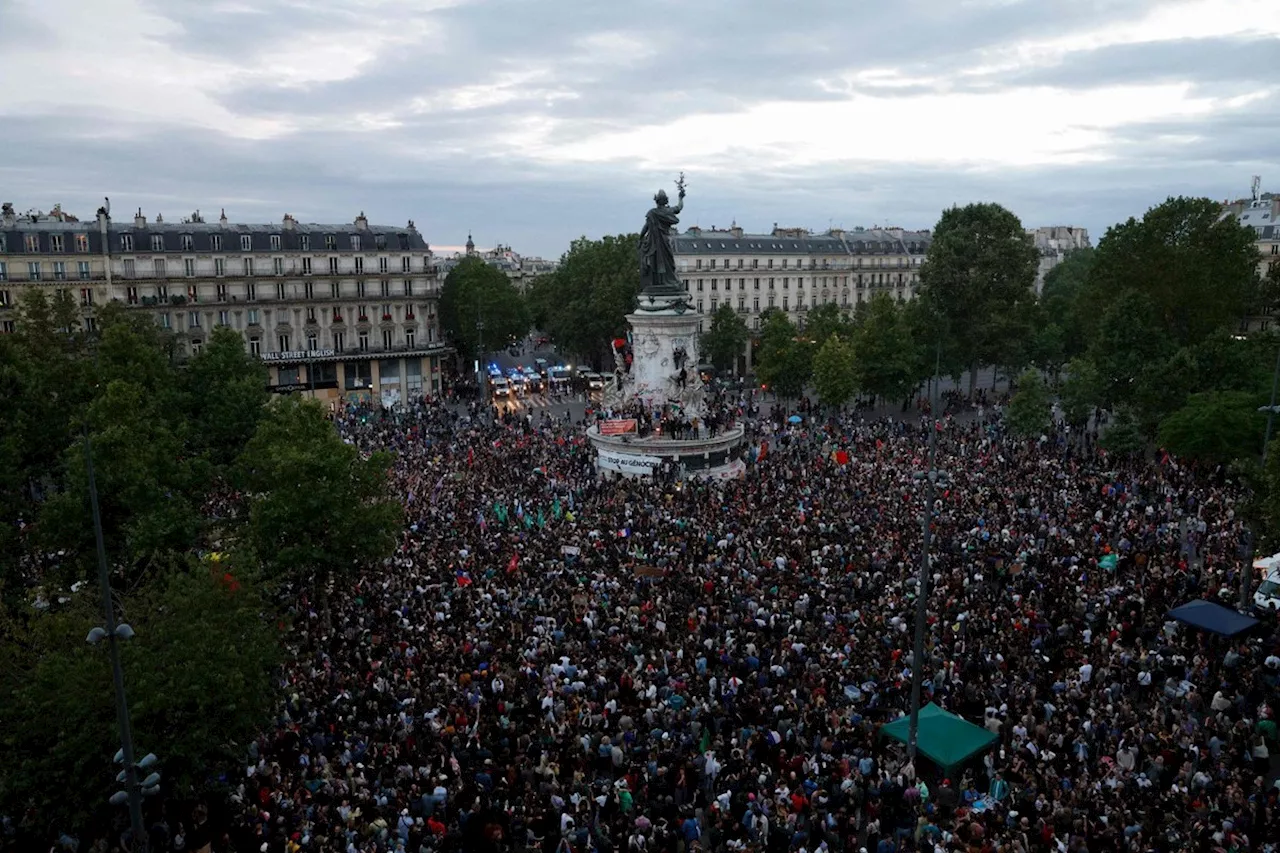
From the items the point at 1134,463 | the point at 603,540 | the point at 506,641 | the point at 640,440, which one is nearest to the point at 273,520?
the point at 506,641

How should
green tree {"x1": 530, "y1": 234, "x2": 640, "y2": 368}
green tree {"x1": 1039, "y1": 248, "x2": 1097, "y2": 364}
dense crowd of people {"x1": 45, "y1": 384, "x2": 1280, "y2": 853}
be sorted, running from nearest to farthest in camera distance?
1. dense crowd of people {"x1": 45, "y1": 384, "x2": 1280, "y2": 853}
2. green tree {"x1": 1039, "y1": 248, "x2": 1097, "y2": 364}
3. green tree {"x1": 530, "y1": 234, "x2": 640, "y2": 368}

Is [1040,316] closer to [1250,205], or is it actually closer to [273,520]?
[1250,205]

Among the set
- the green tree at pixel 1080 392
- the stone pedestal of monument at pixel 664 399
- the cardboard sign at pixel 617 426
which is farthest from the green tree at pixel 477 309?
the green tree at pixel 1080 392

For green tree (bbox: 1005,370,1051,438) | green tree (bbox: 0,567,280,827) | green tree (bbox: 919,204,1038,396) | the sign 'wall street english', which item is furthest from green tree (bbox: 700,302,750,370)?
green tree (bbox: 0,567,280,827)

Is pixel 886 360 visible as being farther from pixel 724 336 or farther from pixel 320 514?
pixel 320 514

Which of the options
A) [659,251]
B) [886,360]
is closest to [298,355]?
[659,251]

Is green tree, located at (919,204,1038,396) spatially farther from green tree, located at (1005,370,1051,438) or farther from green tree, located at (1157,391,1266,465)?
green tree, located at (1157,391,1266,465)

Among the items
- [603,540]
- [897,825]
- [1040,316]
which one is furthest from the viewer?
[1040,316]
